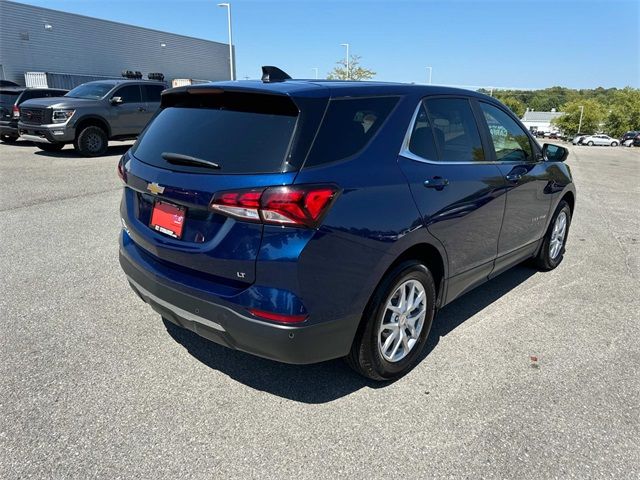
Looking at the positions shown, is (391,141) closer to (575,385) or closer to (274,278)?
(274,278)

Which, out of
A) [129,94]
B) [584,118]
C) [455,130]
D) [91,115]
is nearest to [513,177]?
[455,130]

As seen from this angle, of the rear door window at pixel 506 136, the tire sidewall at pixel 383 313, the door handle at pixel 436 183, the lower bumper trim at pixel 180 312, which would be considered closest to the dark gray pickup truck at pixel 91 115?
the lower bumper trim at pixel 180 312

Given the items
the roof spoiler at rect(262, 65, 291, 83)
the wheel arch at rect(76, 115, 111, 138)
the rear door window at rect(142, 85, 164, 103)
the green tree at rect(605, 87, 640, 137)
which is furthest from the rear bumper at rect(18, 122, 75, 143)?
the green tree at rect(605, 87, 640, 137)

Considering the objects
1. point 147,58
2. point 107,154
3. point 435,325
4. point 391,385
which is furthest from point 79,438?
point 147,58

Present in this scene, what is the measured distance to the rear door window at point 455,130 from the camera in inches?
125

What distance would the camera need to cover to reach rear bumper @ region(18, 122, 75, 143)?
11.5 metres

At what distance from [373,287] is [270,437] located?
3.08 feet

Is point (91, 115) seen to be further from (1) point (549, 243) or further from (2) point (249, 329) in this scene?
(2) point (249, 329)

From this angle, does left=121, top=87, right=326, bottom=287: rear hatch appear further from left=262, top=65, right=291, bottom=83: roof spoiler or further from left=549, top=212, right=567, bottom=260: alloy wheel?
left=549, top=212, right=567, bottom=260: alloy wheel

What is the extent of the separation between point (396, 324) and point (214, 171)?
1.40 meters

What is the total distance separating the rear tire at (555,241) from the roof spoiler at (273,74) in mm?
3172

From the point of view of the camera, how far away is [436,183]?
2.96 metres

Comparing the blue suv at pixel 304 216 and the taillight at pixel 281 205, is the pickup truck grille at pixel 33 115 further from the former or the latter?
the taillight at pixel 281 205

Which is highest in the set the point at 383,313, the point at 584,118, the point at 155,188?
the point at 155,188
